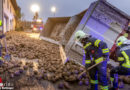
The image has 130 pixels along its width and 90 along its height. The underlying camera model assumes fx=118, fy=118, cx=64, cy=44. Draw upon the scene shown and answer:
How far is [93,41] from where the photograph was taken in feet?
10.3

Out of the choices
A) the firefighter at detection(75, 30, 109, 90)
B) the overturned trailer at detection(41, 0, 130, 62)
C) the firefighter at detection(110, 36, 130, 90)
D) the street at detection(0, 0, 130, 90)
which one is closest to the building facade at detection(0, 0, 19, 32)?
the street at detection(0, 0, 130, 90)

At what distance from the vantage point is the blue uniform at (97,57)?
9.91ft

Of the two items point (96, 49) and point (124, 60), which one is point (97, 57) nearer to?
point (96, 49)

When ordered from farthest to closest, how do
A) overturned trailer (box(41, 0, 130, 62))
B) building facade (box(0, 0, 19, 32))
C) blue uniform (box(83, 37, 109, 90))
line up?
1. building facade (box(0, 0, 19, 32))
2. overturned trailer (box(41, 0, 130, 62))
3. blue uniform (box(83, 37, 109, 90))

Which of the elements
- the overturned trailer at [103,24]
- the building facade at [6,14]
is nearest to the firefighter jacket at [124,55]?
the overturned trailer at [103,24]

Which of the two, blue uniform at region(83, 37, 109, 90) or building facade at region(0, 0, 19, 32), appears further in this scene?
building facade at region(0, 0, 19, 32)

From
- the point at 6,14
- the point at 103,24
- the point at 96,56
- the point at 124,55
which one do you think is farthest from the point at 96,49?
the point at 6,14

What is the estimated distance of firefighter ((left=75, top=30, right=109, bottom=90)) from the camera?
3023mm

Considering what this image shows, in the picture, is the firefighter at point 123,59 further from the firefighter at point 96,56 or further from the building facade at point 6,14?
the building facade at point 6,14

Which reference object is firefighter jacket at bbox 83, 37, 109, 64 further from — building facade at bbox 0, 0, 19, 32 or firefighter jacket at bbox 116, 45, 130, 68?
building facade at bbox 0, 0, 19, 32

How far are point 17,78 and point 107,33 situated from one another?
3.60m

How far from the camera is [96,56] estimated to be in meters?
3.15

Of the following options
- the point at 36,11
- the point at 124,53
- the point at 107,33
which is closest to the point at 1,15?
the point at 107,33

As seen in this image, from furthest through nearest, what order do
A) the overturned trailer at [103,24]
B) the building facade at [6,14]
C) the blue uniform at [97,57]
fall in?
the building facade at [6,14] → the overturned trailer at [103,24] → the blue uniform at [97,57]
